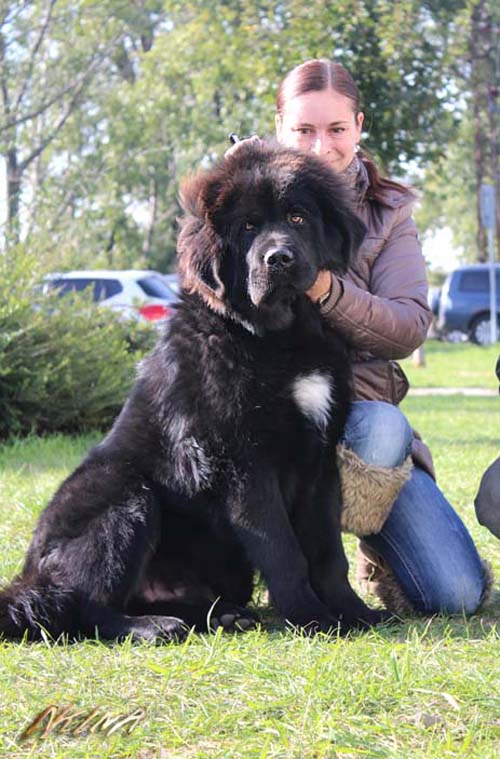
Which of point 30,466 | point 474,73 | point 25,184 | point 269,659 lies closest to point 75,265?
point 30,466

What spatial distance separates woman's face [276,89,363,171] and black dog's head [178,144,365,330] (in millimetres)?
453

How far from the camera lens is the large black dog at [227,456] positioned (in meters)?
3.25

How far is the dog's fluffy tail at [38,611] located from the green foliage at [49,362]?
511cm

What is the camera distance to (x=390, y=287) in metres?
3.91

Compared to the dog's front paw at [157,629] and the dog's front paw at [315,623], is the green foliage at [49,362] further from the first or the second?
Result: the dog's front paw at [315,623]

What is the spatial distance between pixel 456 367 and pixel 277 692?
1726 centimetres

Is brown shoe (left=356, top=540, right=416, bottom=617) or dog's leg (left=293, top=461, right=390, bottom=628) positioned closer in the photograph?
dog's leg (left=293, top=461, right=390, bottom=628)

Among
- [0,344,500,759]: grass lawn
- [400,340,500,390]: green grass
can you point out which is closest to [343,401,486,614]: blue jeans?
[0,344,500,759]: grass lawn

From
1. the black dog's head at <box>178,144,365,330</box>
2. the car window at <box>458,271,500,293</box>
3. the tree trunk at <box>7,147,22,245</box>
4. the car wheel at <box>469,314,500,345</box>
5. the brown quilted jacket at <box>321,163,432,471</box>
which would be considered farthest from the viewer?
the car wheel at <box>469,314,500,345</box>

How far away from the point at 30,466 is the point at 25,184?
74.6 feet

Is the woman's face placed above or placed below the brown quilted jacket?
above

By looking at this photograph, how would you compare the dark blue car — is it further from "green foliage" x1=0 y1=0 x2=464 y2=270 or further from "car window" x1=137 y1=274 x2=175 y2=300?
"car window" x1=137 y1=274 x2=175 y2=300

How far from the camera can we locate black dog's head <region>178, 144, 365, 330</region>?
3244mm

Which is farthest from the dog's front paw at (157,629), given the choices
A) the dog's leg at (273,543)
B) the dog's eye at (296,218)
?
the dog's eye at (296,218)
